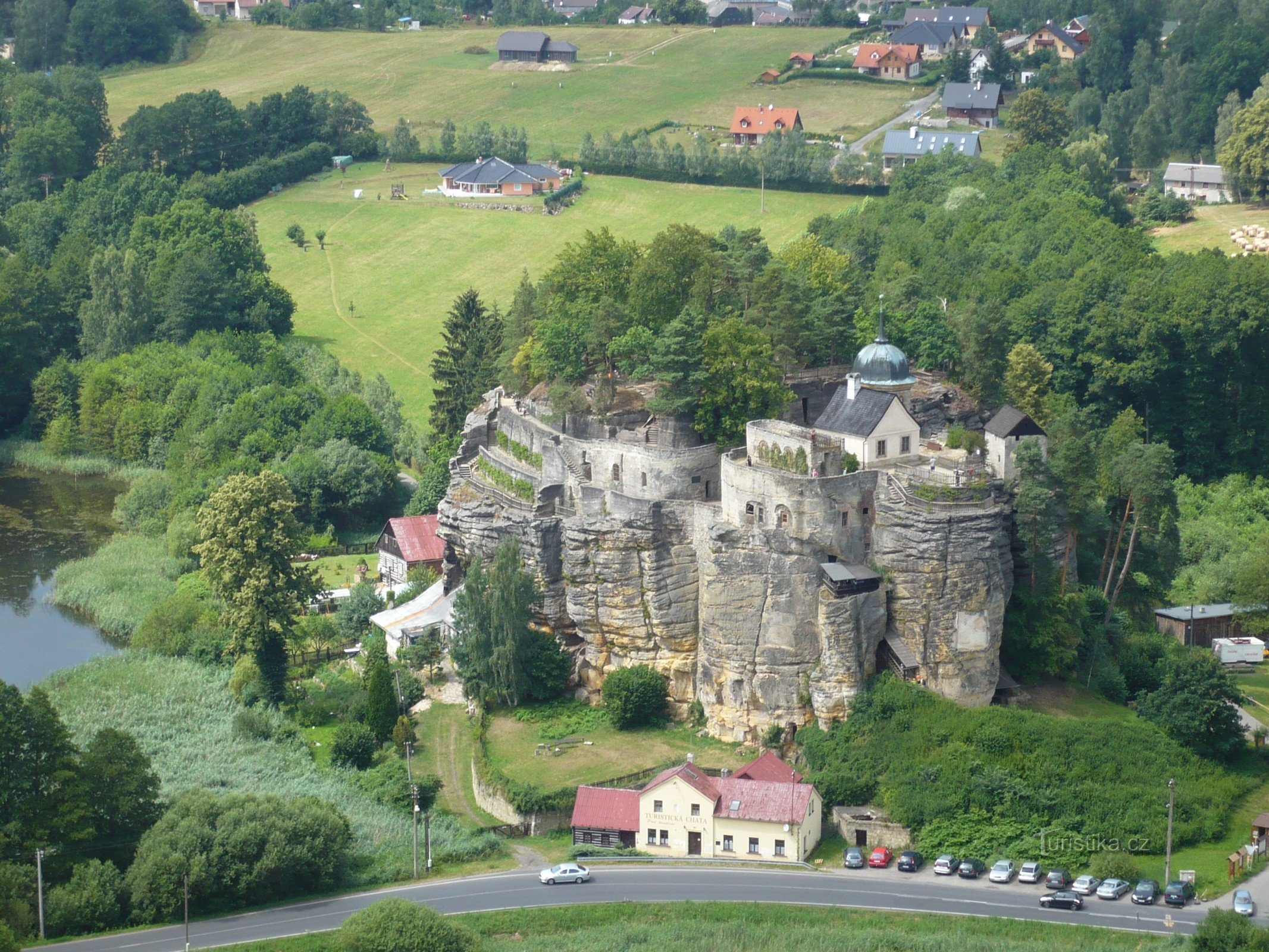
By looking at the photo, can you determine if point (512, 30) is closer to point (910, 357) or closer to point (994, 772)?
point (910, 357)

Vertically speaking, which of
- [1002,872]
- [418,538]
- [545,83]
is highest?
[545,83]

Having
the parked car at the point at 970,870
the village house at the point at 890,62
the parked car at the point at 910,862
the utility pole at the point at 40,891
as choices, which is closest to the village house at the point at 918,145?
the village house at the point at 890,62

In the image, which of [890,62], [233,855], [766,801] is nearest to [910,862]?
[766,801]

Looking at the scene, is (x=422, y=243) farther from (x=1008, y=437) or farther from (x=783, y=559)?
(x=783, y=559)

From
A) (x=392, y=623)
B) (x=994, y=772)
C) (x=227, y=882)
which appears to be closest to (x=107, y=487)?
(x=392, y=623)

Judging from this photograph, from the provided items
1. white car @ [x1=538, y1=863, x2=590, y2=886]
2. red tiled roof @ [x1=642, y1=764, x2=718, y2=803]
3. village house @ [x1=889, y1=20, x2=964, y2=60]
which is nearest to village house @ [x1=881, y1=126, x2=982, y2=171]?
village house @ [x1=889, y1=20, x2=964, y2=60]

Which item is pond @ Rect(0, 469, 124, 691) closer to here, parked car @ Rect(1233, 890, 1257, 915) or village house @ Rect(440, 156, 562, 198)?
village house @ Rect(440, 156, 562, 198)
